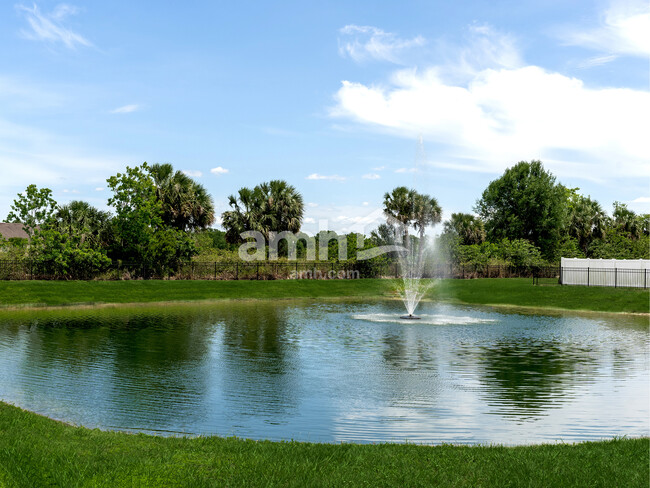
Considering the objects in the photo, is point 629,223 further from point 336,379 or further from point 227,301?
point 336,379

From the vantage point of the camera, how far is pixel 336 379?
1324cm

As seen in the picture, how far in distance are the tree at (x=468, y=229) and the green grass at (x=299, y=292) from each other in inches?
1304

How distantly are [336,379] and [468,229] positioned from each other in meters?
70.9

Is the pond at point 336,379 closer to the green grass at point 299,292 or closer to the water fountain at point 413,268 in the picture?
the green grass at point 299,292

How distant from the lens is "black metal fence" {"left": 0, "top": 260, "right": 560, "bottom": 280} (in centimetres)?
4197

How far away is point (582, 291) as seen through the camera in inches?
1518

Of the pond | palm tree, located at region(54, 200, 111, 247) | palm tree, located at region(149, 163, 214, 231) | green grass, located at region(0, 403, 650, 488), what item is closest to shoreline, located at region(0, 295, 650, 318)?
the pond

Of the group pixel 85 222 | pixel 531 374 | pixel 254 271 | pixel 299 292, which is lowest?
pixel 531 374

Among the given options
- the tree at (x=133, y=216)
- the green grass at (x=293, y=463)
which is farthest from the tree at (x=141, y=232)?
the green grass at (x=293, y=463)

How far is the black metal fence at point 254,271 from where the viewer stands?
4197 centimetres

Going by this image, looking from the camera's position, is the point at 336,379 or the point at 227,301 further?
the point at 227,301

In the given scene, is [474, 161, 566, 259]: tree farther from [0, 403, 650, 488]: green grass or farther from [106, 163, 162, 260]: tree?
[0, 403, 650, 488]: green grass

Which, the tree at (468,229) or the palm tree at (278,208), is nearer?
the palm tree at (278,208)

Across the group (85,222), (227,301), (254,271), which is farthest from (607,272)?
(85,222)
